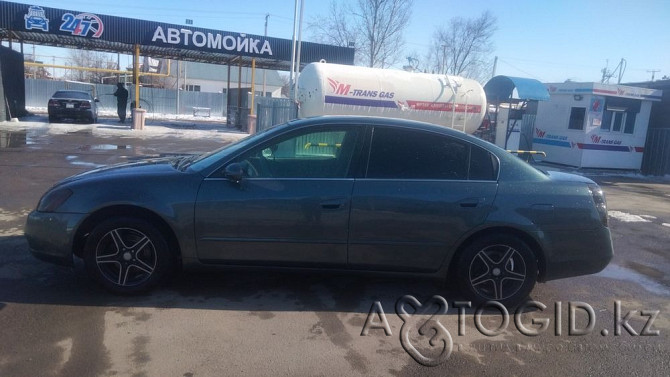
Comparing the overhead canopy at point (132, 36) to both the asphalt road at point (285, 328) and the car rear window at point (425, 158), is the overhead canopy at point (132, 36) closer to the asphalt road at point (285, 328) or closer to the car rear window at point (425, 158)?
the asphalt road at point (285, 328)

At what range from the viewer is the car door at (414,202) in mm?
4137

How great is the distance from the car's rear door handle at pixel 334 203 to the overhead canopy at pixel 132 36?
18.8 metres

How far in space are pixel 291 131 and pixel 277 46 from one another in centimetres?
1919

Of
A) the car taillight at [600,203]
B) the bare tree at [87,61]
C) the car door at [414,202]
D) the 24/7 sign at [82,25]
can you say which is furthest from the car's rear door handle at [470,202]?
the bare tree at [87,61]

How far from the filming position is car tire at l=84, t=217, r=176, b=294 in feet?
13.5

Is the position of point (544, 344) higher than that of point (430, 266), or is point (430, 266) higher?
point (430, 266)

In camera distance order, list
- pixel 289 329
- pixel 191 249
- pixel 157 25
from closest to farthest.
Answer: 1. pixel 289 329
2. pixel 191 249
3. pixel 157 25

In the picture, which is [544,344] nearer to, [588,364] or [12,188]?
[588,364]

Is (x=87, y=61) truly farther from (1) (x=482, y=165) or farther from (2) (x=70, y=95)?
(1) (x=482, y=165)

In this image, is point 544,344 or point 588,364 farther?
point 544,344

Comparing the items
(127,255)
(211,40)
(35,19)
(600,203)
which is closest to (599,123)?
(600,203)

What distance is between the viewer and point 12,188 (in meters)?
8.29

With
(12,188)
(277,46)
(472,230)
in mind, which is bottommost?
(12,188)

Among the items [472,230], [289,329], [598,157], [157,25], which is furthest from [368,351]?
[157,25]
